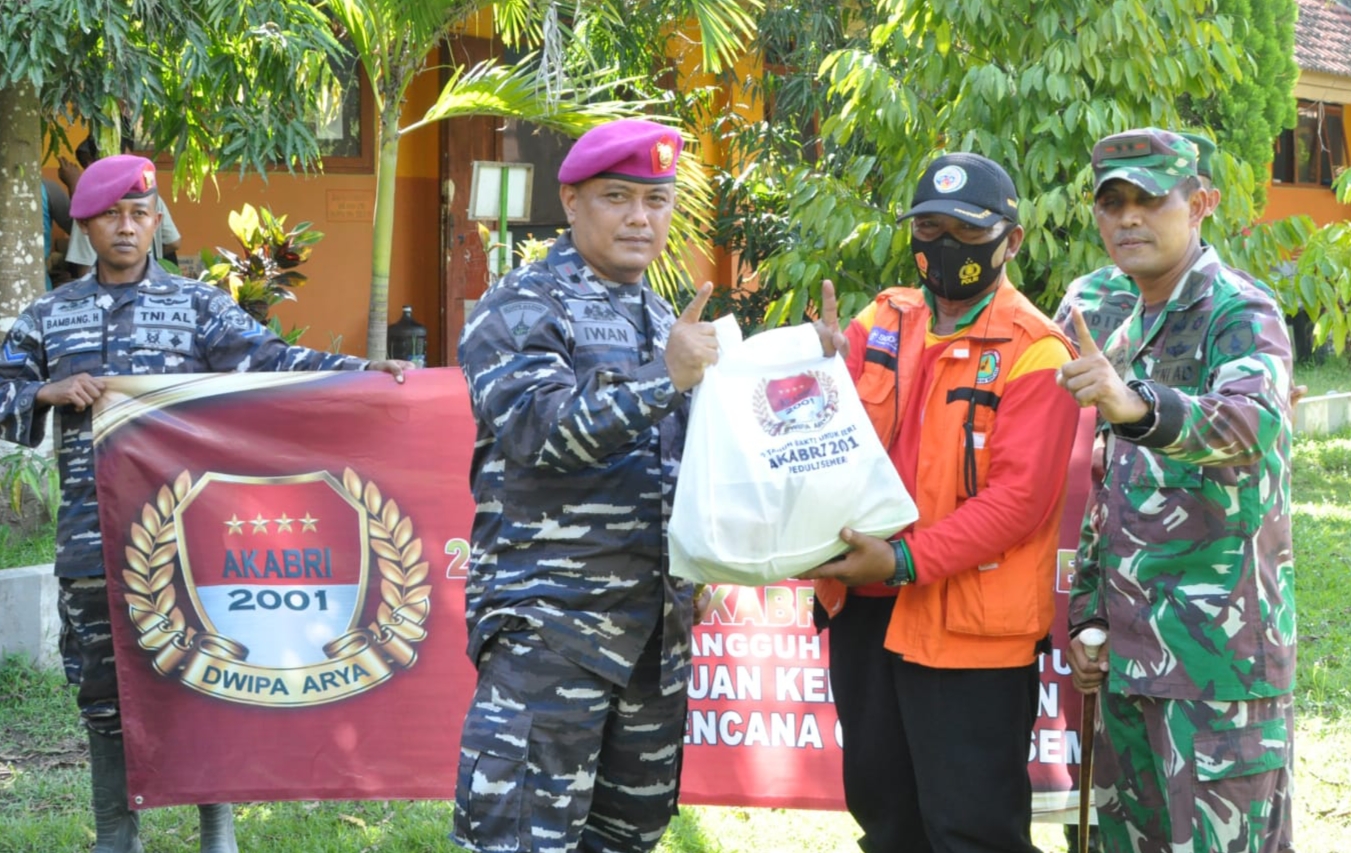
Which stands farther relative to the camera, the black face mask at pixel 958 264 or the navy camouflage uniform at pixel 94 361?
the navy camouflage uniform at pixel 94 361

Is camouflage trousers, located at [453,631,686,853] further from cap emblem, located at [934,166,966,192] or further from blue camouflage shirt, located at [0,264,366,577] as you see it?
blue camouflage shirt, located at [0,264,366,577]

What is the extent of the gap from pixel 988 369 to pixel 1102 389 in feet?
1.28

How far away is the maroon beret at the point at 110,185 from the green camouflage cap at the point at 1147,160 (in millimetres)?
2457

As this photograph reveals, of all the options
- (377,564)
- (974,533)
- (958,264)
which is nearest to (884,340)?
(958,264)

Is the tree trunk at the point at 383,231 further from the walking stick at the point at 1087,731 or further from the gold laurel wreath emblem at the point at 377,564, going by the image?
the walking stick at the point at 1087,731

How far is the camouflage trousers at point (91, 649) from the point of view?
13.4ft

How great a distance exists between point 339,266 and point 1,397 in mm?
6805

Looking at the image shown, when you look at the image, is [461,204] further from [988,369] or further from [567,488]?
[988,369]

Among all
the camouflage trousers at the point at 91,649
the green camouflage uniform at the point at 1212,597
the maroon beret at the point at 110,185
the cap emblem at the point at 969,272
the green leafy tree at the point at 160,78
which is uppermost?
the green leafy tree at the point at 160,78

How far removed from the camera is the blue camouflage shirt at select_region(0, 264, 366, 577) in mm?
3971

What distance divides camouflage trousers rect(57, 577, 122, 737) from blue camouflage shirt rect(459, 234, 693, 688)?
5.03ft

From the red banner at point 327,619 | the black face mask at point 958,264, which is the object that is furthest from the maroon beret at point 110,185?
the black face mask at point 958,264

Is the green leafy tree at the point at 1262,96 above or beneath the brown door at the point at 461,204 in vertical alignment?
above

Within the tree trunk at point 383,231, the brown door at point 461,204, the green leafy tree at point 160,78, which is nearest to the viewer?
the green leafy tree at point 160,78
